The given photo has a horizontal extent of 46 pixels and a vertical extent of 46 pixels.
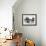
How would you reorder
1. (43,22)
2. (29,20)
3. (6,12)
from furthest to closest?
(29,20), (43,22), (6,12)

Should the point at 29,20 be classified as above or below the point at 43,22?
above

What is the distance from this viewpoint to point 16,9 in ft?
18.0

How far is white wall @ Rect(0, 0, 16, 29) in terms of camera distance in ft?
14.8

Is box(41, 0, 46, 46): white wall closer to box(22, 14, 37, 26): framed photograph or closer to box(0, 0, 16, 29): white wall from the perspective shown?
box(22, 14, 37, 26): framed photograph

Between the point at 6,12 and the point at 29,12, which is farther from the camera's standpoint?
the point at 29,12

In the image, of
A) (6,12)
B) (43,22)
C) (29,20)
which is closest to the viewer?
(6,12)

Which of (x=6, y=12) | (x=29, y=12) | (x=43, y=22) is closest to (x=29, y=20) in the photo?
(x=29, y=12)

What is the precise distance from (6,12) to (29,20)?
1387 millimetres

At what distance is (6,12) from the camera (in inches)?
179

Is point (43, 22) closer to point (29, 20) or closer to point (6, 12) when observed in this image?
point (29, 20)

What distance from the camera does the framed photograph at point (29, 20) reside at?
216 inches

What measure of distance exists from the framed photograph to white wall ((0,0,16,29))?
1.10 m

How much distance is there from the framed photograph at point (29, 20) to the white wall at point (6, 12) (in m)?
1.10

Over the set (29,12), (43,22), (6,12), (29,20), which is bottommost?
(43,22)
